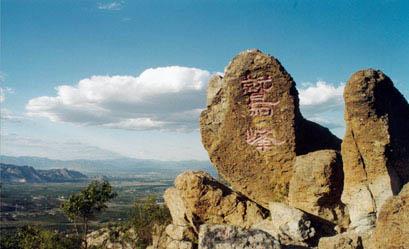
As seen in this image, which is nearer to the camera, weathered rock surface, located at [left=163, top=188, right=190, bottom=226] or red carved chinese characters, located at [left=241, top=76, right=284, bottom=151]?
red carved chinese characters, located at [left=241, top=76, right=284, bottom=151]

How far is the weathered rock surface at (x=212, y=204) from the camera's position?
22408 millimetres

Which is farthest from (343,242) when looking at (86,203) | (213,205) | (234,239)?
(86,203)

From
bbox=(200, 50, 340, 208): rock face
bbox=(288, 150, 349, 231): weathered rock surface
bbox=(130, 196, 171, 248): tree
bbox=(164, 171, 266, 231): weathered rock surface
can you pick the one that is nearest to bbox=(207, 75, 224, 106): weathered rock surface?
bbox=(200, 50, 340, 208): rock face

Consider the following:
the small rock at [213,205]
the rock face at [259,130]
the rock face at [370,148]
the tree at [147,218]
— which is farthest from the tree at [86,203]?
the rock face at [370,148]

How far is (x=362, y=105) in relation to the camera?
1980 centimetres

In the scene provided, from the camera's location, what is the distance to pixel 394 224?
505 inches

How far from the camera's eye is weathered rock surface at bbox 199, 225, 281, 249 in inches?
560

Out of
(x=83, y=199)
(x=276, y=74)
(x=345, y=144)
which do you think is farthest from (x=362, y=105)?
(x=83, y=199)

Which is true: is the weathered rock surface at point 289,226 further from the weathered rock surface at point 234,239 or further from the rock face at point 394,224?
the rock face at point 394,224

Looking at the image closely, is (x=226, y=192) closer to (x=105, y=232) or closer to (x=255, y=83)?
(x=255, y=83)

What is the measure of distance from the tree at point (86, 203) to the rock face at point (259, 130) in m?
23.2

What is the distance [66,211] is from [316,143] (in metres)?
28.9

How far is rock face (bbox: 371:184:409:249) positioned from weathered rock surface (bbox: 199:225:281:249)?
3.12 m

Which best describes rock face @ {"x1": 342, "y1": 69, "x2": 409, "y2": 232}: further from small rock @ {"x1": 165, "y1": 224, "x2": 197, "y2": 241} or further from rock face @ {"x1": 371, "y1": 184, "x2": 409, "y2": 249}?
small rock @ {"x1": 165, "y1": 224, "x2": 197, "y2": 241}
